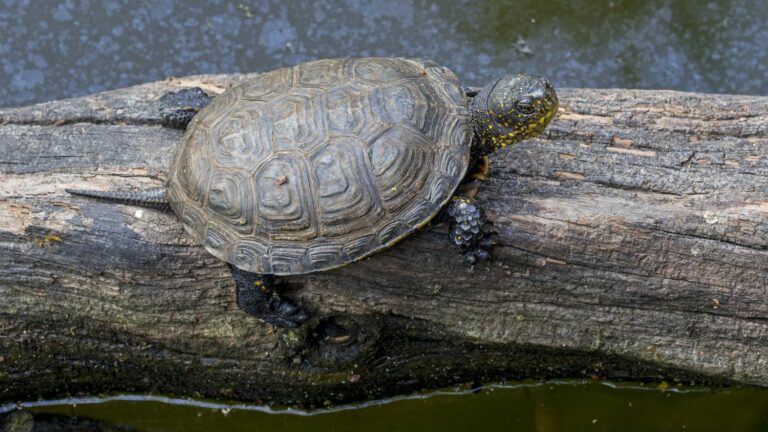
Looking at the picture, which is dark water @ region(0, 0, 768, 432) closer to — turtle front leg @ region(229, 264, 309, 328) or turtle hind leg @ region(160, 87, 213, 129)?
turtle hind leg @ region(160, 87, 213, 129)

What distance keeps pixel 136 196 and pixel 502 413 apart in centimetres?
178

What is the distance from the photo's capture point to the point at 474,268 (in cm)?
281

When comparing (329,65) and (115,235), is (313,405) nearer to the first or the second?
(115,235)

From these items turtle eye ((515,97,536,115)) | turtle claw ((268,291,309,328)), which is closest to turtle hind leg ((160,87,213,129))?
turtle claw ((268,291,309,328))

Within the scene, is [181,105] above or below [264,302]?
above

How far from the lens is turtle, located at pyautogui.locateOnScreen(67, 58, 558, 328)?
2.64 m

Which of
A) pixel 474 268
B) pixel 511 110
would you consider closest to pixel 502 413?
pixel 474 268

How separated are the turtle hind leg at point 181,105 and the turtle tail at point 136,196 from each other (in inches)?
13.8

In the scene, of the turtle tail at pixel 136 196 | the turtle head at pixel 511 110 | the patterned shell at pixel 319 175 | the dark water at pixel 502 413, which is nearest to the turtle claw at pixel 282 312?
the patterned shell at pixel 319 175

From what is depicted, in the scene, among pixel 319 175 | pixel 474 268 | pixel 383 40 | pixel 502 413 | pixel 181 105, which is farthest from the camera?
pixel 383 40

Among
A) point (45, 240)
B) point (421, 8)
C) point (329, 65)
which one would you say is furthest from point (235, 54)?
point (45, 240)

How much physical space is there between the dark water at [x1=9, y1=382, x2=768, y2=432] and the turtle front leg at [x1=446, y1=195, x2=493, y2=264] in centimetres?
97

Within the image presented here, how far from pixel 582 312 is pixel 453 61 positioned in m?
1.59

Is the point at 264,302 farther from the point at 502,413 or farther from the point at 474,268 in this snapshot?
the point at 502,413
